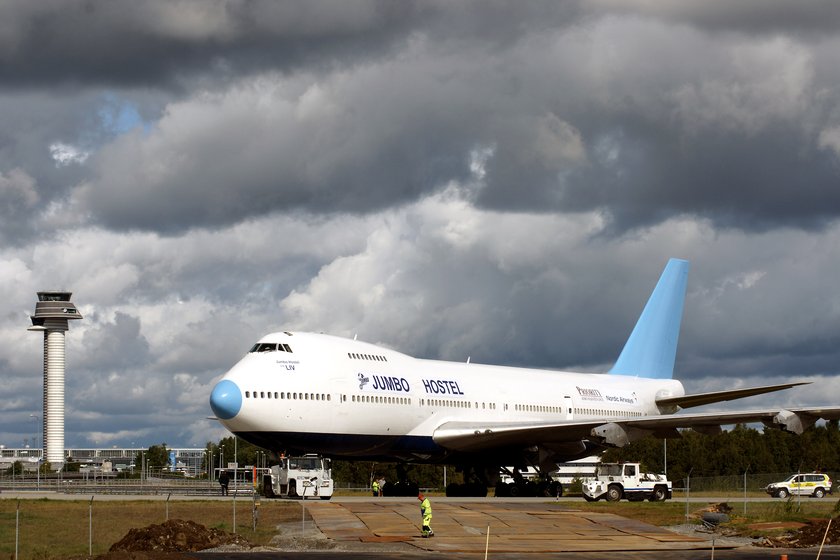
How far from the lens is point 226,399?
48.6 m

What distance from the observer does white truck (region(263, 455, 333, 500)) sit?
→ 49188 mm

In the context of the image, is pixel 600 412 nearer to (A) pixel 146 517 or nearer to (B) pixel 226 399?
(B) pixel 226 399

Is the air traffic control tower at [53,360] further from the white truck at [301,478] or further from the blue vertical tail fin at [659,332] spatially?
the white truck at [301,478]

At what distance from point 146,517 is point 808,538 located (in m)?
22.9

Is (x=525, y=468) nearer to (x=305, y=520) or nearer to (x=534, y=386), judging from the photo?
(x=534, y=386)

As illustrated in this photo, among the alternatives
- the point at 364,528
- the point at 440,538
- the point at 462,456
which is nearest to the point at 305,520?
the point at 364,528

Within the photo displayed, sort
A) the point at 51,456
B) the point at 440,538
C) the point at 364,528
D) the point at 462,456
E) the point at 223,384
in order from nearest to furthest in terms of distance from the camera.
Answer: the point at 440,538, the point at 364,528, the point at 223,384, the point at 462,456, the point at 51,456

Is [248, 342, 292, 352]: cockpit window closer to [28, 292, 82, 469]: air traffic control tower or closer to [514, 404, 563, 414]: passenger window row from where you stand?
[514, 404, 563, 414]: passenger window row

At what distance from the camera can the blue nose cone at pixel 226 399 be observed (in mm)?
48594

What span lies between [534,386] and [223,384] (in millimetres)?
19564

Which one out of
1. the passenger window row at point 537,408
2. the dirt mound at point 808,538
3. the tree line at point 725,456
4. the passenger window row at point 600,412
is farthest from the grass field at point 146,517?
the tree line at point 725,456

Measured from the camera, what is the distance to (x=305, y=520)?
40125 millimetres

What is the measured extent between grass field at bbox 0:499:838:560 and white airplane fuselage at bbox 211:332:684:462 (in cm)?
347

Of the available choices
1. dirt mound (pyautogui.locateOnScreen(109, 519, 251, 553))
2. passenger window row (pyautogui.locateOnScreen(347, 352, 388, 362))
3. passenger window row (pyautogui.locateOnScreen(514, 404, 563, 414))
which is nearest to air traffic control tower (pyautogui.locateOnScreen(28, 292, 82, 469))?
passenger window row (pyautogui.locateOnScreen(514, 404, 563, 414))
